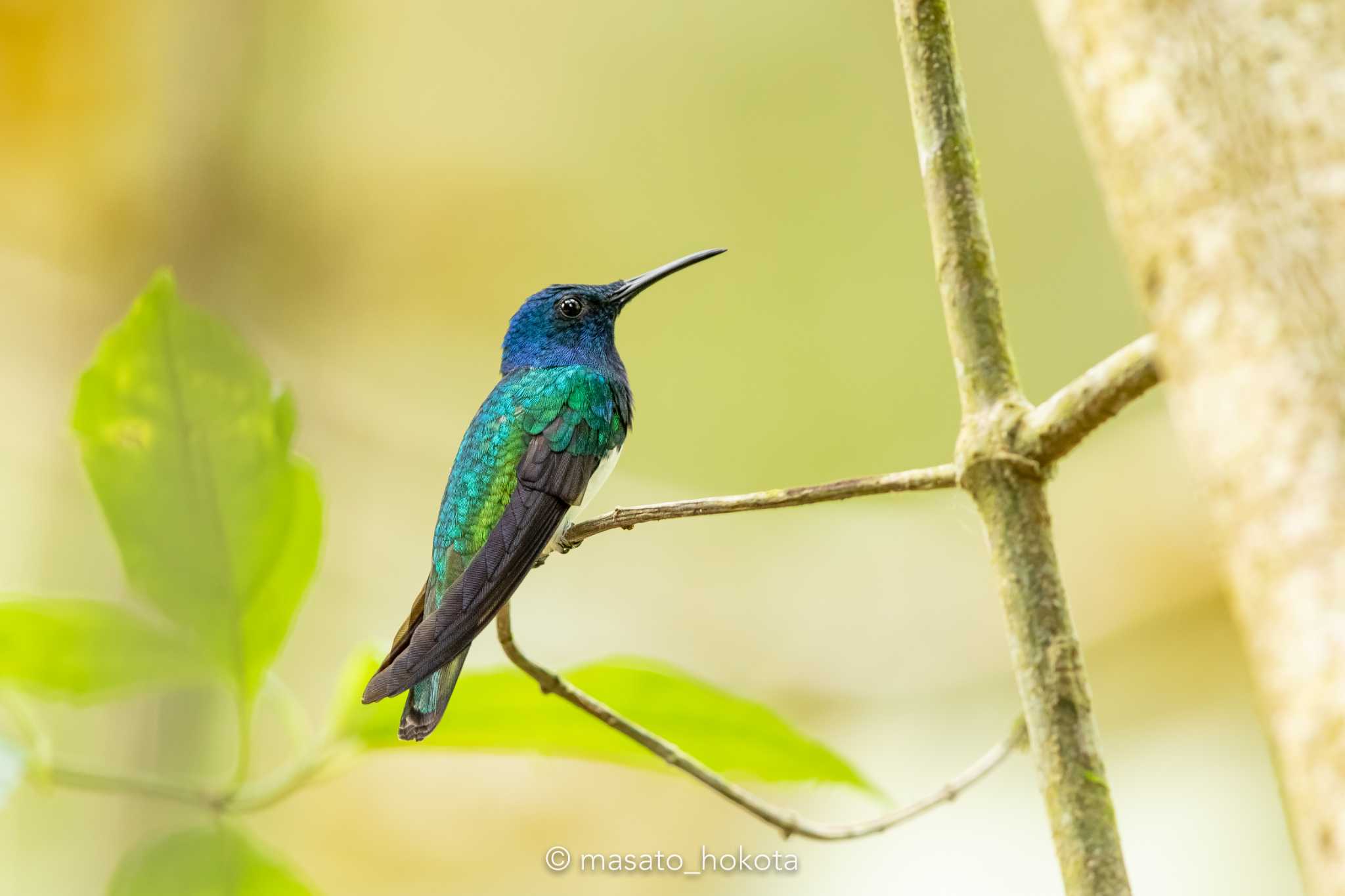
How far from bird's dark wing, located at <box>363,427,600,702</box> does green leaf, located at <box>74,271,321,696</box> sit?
111 mm

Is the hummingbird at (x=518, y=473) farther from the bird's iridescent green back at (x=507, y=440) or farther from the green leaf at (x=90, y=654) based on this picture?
the green leaf at (x=90, y=654)

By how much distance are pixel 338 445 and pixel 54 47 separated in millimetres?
1315

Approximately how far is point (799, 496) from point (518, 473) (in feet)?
0.98

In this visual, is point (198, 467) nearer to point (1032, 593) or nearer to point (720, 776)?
point (720, 776)

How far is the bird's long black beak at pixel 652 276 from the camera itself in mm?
861

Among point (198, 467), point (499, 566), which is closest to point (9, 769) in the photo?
point (198, 467)

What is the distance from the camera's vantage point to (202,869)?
68 cm

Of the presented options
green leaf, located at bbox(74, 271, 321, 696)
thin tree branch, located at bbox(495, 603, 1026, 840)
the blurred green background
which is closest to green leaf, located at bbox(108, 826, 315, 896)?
green leaf, located at bbox(74, 271, 321, 696)

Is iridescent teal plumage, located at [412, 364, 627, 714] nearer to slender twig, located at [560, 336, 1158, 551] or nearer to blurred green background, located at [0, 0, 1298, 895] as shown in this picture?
slender twig, located at [560, 336, 1158, 551]

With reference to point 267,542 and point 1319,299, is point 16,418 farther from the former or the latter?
point 1319,299

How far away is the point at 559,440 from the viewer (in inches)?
32.2

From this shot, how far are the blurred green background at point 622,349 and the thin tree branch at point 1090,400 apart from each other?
2.00m

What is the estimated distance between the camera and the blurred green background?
8.73ft

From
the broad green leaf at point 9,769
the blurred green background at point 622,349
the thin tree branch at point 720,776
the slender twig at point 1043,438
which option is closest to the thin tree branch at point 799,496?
the slender twig at point 1043,438
